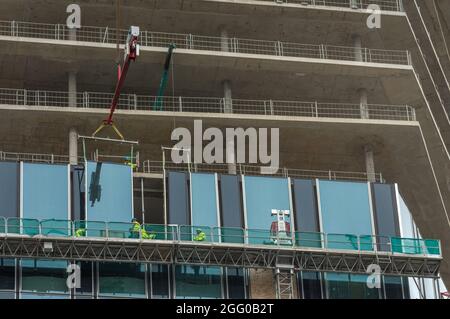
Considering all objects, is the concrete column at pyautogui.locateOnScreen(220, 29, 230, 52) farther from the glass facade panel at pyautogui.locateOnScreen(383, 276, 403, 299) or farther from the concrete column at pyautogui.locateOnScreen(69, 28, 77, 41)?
the glass facade panel at pyautogui.locateOnScreen(383, 276, 403, 299)

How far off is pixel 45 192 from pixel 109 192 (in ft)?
8.23

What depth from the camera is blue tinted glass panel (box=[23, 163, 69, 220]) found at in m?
49.0

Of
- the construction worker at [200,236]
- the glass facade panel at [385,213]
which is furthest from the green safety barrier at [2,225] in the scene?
the glass facade panel at [385,213]

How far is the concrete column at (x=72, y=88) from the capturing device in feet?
177

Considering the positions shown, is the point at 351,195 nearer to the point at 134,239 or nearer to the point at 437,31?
the point at 134,239

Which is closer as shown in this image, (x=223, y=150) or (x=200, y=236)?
(x=200, y=236)

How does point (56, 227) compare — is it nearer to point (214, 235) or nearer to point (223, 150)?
point (214, 235)

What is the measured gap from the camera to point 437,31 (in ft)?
207

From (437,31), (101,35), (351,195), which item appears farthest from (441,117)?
(101,35)

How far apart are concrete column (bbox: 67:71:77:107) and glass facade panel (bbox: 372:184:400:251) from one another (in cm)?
1278

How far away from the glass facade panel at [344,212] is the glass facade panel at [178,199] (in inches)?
215

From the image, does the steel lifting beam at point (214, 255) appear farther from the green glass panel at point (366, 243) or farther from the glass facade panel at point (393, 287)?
the glass facade panel at point (393, 287)

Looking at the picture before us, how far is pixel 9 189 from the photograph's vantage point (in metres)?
49.1

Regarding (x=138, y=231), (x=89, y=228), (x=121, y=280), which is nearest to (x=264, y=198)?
(x=138, y=231)
